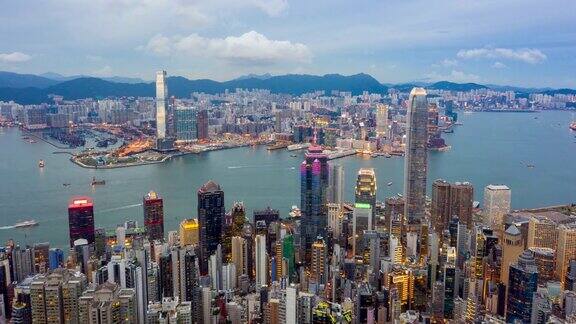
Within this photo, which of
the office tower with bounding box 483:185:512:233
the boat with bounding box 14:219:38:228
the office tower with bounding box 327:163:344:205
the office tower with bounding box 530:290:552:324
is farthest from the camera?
the office tower with bounding box 327:163:344:205

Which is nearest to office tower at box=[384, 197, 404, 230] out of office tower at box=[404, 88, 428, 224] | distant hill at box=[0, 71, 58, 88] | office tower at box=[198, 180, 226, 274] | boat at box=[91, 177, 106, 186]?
office tower at box=[404, 88, 428, 224]

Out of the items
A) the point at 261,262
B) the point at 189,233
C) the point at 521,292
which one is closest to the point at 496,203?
the point at 521,292

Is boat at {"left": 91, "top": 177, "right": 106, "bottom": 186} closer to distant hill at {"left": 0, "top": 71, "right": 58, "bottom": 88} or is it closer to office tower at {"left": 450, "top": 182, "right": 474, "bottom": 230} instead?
office tower at {"left": 450, "top": 182, "right": 474, "bottom": 230}

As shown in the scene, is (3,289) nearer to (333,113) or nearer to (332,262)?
(332,262)

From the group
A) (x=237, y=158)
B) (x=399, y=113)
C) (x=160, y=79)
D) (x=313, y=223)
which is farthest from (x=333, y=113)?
(x=313, y=223)

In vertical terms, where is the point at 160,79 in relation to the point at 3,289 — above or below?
above
